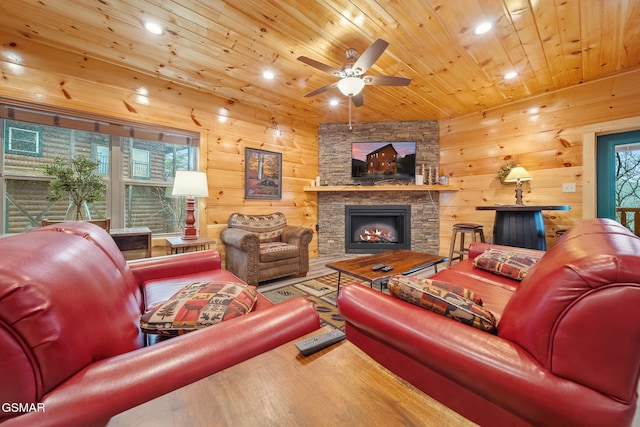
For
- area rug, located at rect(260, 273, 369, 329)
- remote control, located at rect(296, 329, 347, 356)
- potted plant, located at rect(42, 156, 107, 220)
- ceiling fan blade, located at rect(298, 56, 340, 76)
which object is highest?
ceiling fan blade, located at rect(298, 56, 340, 76)

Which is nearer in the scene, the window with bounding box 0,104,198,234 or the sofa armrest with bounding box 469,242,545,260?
the sofa armrest with bounding box 469,242,545,260

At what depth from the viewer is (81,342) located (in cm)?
61

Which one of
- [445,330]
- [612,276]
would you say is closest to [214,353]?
[445,330]

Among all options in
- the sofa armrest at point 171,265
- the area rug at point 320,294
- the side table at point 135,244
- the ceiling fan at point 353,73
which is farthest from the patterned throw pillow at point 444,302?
the side table at point 135,244

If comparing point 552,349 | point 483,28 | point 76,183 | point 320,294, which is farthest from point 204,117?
point 552,349

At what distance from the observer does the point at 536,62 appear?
2646 millimetres

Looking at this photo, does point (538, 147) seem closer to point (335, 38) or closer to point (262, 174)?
point (335, 38)

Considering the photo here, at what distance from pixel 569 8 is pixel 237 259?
12.3ft

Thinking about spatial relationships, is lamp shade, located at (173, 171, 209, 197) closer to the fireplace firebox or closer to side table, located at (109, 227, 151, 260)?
side table, located at (109, 227, 151, 260)

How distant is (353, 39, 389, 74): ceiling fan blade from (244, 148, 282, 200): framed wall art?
80.2 inches

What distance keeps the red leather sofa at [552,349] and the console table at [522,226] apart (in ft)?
8.45

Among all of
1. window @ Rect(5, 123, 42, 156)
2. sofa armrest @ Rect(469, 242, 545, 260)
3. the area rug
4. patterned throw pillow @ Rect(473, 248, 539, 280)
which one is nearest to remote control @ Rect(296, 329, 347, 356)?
the area rug

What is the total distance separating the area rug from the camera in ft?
6.97

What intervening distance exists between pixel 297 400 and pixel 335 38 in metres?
2.58
